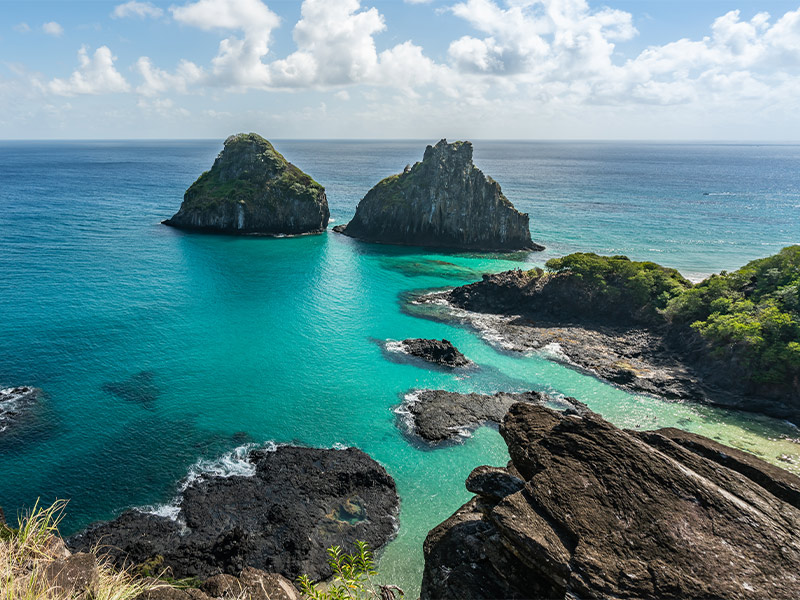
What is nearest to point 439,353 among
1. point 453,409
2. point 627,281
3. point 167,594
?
point 453,409

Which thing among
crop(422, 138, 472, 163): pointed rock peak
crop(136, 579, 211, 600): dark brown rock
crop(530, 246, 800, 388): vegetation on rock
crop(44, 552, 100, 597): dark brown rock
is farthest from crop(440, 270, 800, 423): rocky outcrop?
crop(44, 552, 100, 597): dark brown rock

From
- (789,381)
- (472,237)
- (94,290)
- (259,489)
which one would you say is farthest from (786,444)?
(94,290)

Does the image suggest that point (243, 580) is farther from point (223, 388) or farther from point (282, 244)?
point (282, 244)

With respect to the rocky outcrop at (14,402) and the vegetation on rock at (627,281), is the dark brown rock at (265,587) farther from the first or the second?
the vegetation on rock at (627,281)

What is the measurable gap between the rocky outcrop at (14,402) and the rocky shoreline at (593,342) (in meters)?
49.7

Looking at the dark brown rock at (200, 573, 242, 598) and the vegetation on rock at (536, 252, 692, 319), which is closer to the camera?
the dark brown rock at (200, 573, 242, 598)

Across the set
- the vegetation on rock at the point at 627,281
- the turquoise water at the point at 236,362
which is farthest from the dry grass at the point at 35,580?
the vegetation on rock at the point at 627,281

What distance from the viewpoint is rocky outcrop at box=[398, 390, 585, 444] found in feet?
134

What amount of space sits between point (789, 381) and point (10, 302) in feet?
307

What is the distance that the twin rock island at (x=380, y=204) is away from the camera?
360 feet

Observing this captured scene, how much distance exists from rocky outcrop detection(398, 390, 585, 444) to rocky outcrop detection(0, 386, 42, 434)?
33.3m

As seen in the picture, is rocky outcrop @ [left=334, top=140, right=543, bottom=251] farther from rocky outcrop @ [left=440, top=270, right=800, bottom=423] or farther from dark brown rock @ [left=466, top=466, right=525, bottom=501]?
dark brown rock @ [left=466, top=466, right=525, bottom=501]

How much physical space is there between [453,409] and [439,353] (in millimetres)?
11571

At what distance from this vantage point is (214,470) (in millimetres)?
34750
